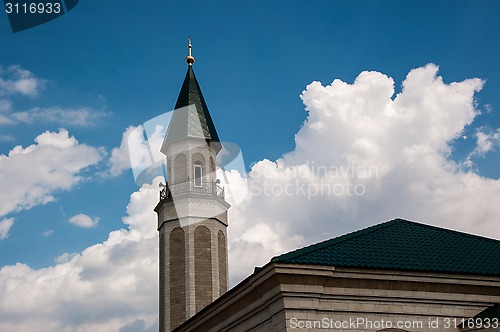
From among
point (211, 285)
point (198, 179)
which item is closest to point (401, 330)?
point (211, 285)

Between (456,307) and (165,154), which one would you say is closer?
(456,307)

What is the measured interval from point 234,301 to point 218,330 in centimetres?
215

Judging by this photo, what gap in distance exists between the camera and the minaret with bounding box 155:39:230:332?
33.8 meters

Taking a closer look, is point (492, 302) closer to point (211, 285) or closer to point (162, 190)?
point (211, 285)

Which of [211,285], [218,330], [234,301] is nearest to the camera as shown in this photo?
[234,301]

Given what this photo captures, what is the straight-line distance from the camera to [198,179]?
37094mm

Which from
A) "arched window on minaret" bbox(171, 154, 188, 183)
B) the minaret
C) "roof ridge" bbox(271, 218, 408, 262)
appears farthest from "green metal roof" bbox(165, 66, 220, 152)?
"roof ridge" bbox(271, 218, 408, 262)

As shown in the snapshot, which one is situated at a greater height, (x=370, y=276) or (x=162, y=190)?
(x=162, y=190)

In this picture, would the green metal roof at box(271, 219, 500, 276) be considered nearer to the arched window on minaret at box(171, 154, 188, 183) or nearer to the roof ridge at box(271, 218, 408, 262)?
the roof ridge at box(271, 218, 408, 262)

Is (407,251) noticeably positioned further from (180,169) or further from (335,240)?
(180,169)

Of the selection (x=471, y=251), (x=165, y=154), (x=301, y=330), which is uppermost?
(x=165, y=154)

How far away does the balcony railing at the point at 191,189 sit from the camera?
36.2 meters

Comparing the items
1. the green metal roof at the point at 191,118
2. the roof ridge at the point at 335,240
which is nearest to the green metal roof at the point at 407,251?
the roof ridge at the point at 335,240
